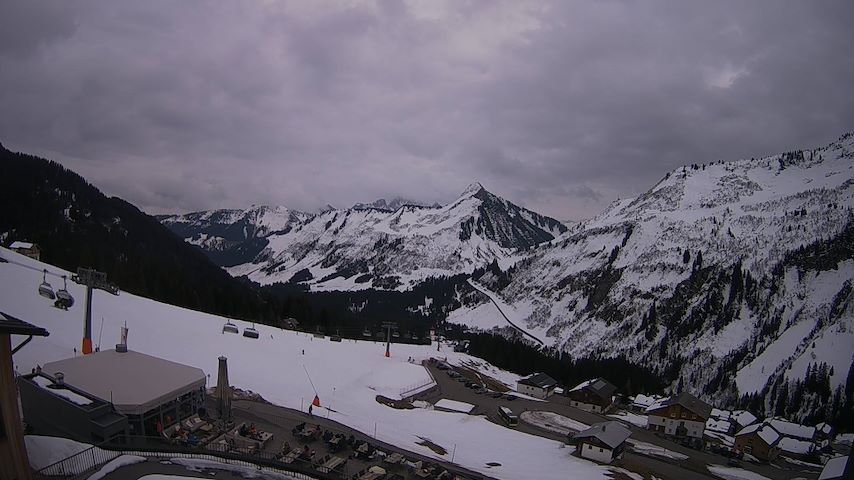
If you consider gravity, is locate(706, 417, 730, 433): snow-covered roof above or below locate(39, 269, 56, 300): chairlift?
below

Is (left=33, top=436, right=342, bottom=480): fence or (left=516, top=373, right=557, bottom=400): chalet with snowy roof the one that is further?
(left=516, top=373, right=557, bottom=400): chalet with snowy roof

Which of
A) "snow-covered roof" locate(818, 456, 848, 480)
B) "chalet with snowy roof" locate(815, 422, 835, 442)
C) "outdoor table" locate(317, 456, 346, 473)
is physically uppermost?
"snow-covered roof" locate(818, 456, 848, 480)

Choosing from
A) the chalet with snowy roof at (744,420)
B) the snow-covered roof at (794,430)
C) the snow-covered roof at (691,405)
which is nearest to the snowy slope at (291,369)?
the snow-covered roof at (691,405)

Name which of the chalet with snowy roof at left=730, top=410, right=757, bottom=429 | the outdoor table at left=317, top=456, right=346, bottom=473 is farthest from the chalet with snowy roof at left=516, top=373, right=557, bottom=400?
the outdoor table at left=317, top=456, right=346, bottom=473

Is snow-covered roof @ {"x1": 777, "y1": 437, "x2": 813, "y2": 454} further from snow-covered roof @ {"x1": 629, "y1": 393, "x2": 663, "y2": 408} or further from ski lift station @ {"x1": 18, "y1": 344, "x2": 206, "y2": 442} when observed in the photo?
ski lift station @ {"x1": 18, "y1": 344, "x2": 206, "y2": 442}

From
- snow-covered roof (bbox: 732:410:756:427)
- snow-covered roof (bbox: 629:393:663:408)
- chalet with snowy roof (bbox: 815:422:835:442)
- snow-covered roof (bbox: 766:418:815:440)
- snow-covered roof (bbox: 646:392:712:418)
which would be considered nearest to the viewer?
snow-covered roof (bbox: 646:392:712:418)

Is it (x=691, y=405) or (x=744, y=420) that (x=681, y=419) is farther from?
(x=744, y=420)
